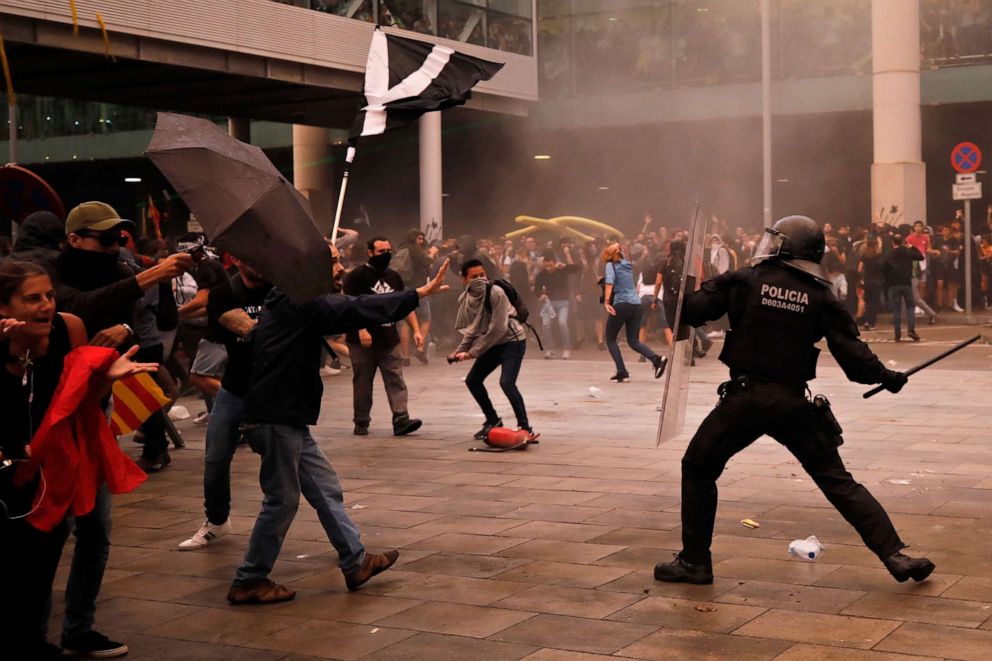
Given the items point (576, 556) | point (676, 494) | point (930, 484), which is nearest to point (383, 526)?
point (576, 556)

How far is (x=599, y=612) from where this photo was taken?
18.5 feet

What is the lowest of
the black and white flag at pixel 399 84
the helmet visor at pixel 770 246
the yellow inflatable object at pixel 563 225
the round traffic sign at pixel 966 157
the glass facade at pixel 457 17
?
the helmet visor at pixel 770 246

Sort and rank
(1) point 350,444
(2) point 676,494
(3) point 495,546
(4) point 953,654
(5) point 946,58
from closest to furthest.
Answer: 1. (4) point 953,654
2. (3) point 495,546
3. (2) point 676,494
4. (1) point 350,444
5. (5) point 946,58

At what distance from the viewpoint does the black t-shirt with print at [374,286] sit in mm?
11500

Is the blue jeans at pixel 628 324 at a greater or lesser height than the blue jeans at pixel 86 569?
greater

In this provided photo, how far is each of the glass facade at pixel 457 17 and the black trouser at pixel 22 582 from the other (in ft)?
63.0

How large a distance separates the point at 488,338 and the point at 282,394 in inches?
198

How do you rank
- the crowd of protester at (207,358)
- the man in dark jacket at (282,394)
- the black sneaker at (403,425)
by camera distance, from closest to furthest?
the crowd of protester at (207,358) < the man in dark jacket at (282,394) < the black sneaker at (403,425)

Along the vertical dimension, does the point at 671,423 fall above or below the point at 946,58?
below

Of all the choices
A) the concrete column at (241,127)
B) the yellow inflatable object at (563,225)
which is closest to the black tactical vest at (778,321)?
the yellow inflatable object at (563,225)

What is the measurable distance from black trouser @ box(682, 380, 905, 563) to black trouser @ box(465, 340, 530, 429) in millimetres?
4792

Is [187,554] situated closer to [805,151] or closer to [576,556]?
[576,556]

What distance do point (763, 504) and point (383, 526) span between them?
2.24m

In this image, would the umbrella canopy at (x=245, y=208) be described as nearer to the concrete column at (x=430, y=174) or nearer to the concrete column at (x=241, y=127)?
the concrete column at (x=430, y=174)
